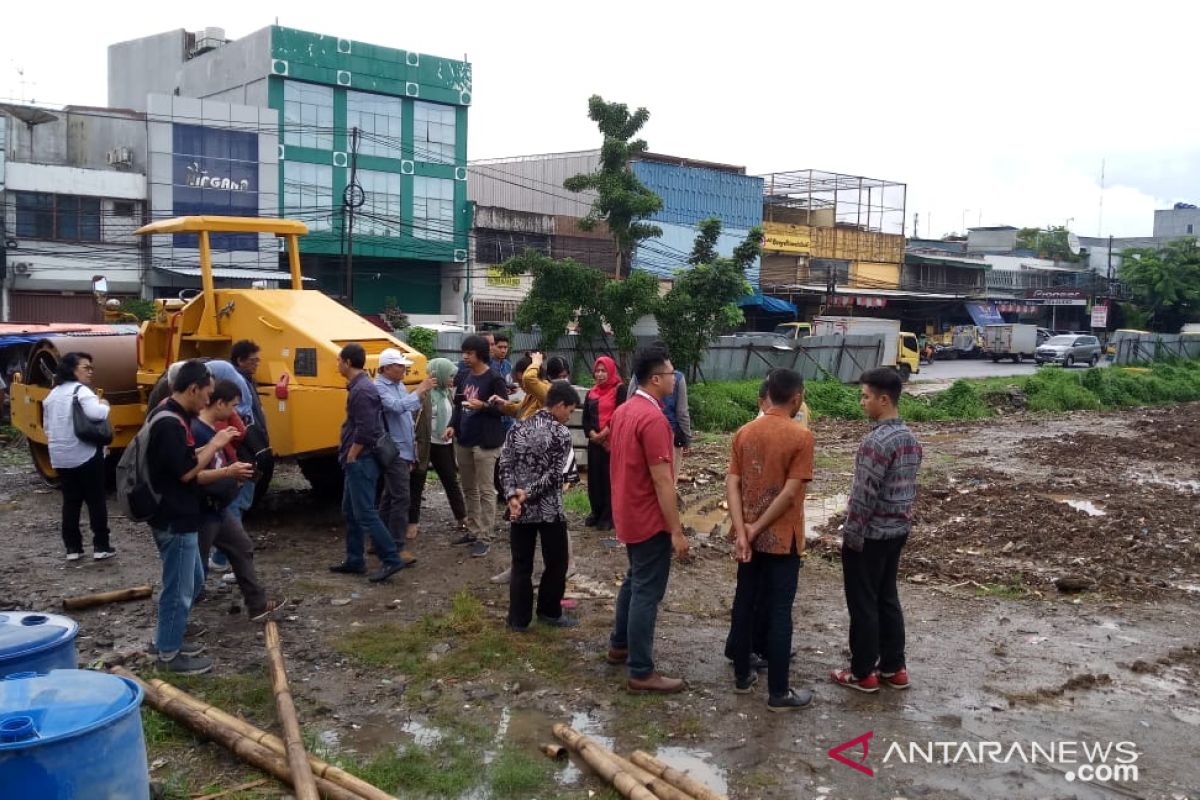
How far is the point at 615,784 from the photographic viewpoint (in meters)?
4.25

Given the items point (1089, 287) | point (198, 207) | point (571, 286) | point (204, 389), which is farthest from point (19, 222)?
point (1089, 287)

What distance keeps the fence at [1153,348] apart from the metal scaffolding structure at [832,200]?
1314cm

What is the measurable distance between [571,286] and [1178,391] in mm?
21598

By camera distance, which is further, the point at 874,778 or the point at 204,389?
the point at 204,389

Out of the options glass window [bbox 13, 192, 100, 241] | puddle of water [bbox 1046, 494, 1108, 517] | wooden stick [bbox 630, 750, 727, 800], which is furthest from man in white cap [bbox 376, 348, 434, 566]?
glass window [bbox 13, 192, 100, 241]

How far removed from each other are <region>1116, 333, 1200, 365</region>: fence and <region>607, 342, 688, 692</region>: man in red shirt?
40762 mm

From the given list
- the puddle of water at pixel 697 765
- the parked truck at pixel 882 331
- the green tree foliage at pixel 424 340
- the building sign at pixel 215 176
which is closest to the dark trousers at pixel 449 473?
the puddle of water at pixel 697 765

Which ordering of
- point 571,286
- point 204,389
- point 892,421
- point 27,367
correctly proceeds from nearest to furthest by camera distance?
point 892,421 < point 204,389 < point 27,367 < point 571,286

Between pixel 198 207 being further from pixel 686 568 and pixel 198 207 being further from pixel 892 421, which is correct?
pixel 892 421

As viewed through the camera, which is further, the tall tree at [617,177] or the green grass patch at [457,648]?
the tall tree at [617,177]

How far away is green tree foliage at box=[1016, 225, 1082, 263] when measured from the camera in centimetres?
6450

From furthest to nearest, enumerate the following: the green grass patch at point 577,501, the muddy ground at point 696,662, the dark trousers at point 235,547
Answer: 1. the green grass patch at point 577,501
2. the dark trousers at point 235,547
3. the muddy ground at point 696,662

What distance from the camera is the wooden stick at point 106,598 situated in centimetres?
681

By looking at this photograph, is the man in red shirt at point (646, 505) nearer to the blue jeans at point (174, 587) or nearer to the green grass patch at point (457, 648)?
the green grass patch at point (457, 648)
